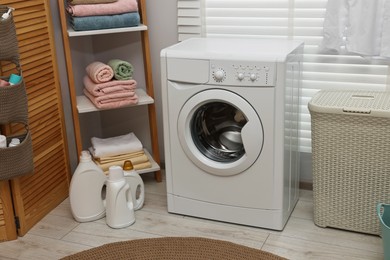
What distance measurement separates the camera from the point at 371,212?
95.5 inches

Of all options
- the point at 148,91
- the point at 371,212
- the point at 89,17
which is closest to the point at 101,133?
the point at 148,91

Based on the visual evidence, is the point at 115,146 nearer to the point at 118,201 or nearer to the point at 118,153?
the point at 118,153

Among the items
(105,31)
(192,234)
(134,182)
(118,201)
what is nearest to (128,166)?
(134,182)

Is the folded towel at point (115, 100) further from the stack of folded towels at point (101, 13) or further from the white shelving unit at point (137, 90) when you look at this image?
the stack of folded towels at point (101, 13)

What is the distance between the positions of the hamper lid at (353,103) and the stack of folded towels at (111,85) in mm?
1003

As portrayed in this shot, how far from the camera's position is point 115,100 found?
9.36 ft

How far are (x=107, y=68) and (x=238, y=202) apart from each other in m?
0.99

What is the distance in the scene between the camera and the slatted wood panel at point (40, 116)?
2.53 metres

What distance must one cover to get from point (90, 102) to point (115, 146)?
28cm

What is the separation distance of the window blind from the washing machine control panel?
535mm

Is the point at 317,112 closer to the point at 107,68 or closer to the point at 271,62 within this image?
the point at 271,62

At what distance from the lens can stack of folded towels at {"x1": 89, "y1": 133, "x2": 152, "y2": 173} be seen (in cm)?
294

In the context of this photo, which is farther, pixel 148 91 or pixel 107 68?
pixel 148 91

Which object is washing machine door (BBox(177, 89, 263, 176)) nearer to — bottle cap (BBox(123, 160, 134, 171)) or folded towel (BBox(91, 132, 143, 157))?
bottle cap (BBox(123, 160, 134, 171))
